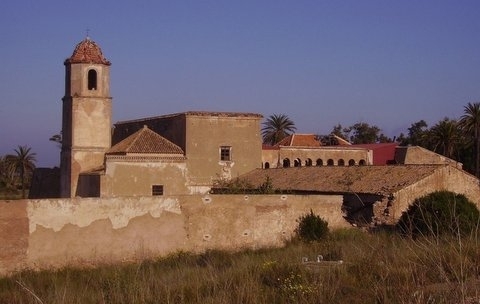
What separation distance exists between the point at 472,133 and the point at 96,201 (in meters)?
36.6

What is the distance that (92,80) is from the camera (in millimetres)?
35250

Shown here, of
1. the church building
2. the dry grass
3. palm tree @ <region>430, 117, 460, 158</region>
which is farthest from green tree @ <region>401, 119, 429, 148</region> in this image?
the dry grass

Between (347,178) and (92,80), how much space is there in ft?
49.9

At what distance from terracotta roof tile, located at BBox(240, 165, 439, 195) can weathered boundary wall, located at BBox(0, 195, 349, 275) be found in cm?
189

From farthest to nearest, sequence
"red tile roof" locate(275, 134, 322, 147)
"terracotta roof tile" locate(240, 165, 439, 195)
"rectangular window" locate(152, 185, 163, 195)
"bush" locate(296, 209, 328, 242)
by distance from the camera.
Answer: "red tile roof" locate(275, 134, 322, 147) < "rectangular window" locate(152, 185, 163, 195) < "terracotta roof tile" locate(240, 165, 439, 195) < "bush" locate(296, 209, 328, 242)

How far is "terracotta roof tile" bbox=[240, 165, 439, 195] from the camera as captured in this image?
25.5 meters

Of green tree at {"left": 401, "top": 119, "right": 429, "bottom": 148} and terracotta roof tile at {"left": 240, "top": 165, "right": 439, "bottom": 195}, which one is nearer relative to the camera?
terracotta roof tile at {"left": 240, "top": 165, "right": 439, "bottom": 195}

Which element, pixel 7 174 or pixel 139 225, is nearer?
pixel 139 225

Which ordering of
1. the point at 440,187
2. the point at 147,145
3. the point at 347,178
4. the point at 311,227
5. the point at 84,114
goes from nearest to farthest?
the point at 311,227 < the point at 440,187 < the point at 347,178 < the point at 147,145 < the point at 84,114

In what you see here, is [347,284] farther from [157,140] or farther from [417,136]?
[417,136]

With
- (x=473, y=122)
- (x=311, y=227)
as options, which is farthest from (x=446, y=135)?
(x=311, y=227)

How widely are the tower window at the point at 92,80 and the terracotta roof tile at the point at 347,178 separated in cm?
961

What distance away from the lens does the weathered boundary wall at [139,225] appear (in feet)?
62.4

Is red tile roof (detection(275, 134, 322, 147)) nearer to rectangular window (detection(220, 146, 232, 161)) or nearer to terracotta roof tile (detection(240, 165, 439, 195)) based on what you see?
rectangular window (detection(220, 146, 232, 161))
